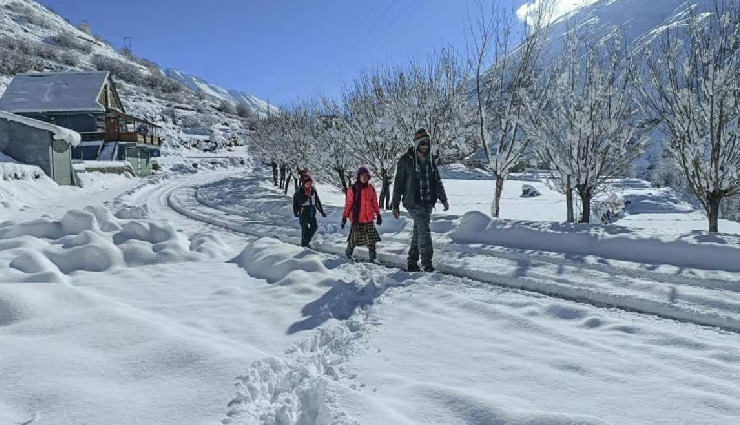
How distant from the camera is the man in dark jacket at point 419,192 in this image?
237 inches

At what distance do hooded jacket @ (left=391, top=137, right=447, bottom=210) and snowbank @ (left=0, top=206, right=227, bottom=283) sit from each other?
3.28 meters

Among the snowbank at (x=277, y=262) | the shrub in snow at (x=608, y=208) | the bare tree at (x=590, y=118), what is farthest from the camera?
the shrub in snow at (x=608, y=208)

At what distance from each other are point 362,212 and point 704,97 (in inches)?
308

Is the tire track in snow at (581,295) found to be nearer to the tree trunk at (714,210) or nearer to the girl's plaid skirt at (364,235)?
the girl's plaid skirt at (364,235)

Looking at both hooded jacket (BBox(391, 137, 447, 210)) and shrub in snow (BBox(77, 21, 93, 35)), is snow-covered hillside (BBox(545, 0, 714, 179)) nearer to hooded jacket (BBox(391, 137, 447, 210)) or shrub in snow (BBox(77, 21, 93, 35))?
hooded jacket (BBox(391, 137, 447, 210))

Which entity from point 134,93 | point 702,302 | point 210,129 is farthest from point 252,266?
point 134,93

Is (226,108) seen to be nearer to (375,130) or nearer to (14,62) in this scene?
(14,62)

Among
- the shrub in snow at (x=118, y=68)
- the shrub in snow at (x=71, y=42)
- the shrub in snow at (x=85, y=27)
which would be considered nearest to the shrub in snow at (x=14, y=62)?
the shrub in snow at (x=118, y=68)

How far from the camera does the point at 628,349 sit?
10.5 ft

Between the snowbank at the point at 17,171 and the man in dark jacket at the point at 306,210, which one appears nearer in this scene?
the man in dark jacket at the point at 306,210

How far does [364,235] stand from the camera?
23.2 ft

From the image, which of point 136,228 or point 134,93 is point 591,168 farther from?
point 134,93

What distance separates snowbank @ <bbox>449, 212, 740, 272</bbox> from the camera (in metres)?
6.17

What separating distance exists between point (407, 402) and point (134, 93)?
102416mm
